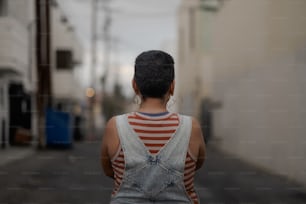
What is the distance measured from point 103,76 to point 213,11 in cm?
1817

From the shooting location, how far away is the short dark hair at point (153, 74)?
1617 millimetres

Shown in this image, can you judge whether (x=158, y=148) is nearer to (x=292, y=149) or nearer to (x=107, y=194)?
(x=107, y=194)

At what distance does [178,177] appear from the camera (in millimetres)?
1590

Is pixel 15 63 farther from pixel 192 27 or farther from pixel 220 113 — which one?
pixel 192 27

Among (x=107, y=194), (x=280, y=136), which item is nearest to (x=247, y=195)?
(x=107, y=194)

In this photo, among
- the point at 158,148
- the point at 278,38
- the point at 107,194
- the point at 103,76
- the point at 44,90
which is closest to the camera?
the point at 158,148

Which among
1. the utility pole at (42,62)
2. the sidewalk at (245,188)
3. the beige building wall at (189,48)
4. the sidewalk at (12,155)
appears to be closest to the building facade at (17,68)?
the sidewalk at (12,155)

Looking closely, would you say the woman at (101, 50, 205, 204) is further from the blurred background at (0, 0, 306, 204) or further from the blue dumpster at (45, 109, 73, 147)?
the blue dumpster at (45, 109, 73, 147)

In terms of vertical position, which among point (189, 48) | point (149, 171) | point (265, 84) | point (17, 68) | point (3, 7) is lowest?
point (149, 171)

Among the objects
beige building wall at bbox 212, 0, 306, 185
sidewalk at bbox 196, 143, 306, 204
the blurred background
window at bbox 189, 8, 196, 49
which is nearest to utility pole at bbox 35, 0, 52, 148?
the blurred background

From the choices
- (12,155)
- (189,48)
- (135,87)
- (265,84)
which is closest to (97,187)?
(135,87)

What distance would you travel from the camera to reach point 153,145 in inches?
62.0

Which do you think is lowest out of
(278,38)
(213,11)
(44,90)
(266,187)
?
(266,187)

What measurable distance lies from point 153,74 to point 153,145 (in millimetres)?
197
